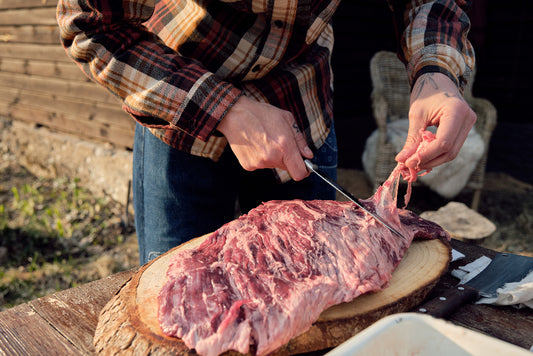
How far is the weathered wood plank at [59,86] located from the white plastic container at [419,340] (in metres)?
4.79

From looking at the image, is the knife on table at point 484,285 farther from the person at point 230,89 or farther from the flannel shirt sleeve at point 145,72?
the flannel shirt sleeve at point 145,72

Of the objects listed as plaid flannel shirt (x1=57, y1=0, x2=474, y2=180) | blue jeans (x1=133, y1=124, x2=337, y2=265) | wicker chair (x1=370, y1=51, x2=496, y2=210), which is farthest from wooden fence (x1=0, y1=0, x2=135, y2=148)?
plaid flannel shirt (x1=57, y1=0, x2=474, y2=180)

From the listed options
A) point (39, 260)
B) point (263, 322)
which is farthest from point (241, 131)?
point (39, 260)

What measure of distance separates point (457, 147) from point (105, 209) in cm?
486

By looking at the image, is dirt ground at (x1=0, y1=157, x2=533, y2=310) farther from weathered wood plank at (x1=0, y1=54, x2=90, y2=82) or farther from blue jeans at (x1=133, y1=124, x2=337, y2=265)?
blue jeans at (x1=133, y1=124, x2=337, y2=265)

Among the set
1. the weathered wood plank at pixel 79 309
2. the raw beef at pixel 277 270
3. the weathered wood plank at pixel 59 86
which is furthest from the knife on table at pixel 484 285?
the weathered wood plank at pixel 59 86

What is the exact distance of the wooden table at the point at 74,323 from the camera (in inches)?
54.9

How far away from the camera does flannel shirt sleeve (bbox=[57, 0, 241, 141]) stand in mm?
1556

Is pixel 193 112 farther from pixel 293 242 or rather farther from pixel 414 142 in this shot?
pixel 414 142

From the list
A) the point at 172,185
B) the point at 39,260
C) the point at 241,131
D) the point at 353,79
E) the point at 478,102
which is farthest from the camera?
the point at 353,79

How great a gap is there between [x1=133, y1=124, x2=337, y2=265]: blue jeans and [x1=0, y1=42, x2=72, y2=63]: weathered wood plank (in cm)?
473

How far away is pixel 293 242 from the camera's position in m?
1.59

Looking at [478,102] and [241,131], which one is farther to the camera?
[478,102]

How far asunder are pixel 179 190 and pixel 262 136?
570 millimetres
